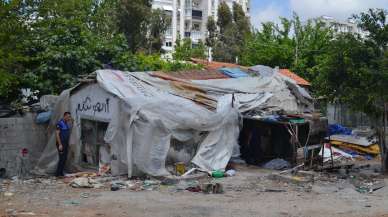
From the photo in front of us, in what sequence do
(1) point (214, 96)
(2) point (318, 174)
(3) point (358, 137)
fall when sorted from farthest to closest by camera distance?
(3) point (358, 137), (1) point (214, 96), (2) point (318, 174)

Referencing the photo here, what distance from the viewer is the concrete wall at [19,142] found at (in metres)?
14.3

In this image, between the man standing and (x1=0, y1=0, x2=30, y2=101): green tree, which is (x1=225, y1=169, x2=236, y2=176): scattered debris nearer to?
the man standing

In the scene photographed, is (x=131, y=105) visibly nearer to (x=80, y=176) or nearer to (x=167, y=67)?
(x=80, y=176)

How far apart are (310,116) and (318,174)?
2.53m

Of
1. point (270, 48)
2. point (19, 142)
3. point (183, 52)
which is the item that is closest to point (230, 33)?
point (183, 52)

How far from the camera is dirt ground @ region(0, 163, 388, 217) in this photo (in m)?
9.26

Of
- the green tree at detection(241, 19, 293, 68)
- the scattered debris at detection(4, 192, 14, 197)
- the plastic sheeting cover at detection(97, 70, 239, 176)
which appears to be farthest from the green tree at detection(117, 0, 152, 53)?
the scattered debris at detection(4, 192, 14, 197)

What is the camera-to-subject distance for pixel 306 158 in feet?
48.4

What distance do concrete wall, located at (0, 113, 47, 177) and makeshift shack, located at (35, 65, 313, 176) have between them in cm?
42

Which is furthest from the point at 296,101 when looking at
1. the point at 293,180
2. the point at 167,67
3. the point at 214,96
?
the point at 167,67

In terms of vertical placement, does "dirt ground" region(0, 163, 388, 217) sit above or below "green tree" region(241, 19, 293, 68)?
below

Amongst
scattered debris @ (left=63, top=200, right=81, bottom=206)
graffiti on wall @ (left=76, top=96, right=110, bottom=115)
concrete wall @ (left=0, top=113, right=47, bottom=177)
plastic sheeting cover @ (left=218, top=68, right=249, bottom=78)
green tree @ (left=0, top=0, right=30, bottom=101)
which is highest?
green tree @ (left=0, top=0, right=30, bottom=101)

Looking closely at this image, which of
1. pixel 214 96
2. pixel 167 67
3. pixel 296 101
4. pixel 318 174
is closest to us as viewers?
pixel 318 174

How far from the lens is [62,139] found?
14.0 meters
